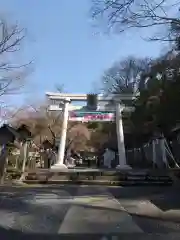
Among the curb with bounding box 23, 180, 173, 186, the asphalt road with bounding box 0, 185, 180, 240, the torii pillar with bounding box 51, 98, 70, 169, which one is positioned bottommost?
the asphalt road with bounding box 0, 185, 180, 240

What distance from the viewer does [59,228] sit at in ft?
28.6

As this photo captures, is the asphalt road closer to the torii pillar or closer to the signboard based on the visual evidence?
the torii pillar

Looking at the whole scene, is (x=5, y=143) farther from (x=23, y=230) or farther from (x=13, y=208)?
(x=23, y=230)

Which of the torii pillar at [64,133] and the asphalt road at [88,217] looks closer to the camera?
the asphalt road at [88,217]

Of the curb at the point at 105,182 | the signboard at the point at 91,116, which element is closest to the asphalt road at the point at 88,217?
the curb at the point at 105,182

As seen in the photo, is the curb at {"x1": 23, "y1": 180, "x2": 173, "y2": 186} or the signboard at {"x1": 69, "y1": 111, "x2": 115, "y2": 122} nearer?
the curb at {"x1": 23, "y1": 180, "x2": 173, "y2": 186}

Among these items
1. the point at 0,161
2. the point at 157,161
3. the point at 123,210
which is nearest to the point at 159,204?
the point at 123,210

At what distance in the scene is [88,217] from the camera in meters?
10.2

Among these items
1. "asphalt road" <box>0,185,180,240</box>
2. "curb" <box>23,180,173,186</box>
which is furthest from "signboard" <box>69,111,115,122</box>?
"asphalt road" <box>0,185,180,240</box>

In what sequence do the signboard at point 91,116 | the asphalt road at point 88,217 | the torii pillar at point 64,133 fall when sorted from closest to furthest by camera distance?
the asphalt road at point 88,217
the torii pillar at point 64,133
the signboard at point 91,116

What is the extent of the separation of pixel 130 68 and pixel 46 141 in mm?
18308

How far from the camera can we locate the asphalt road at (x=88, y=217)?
8.17 meters

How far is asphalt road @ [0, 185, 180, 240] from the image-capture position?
8.17 m

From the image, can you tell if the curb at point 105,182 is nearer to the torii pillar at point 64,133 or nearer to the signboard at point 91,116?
the torii pillar at point 64,133
